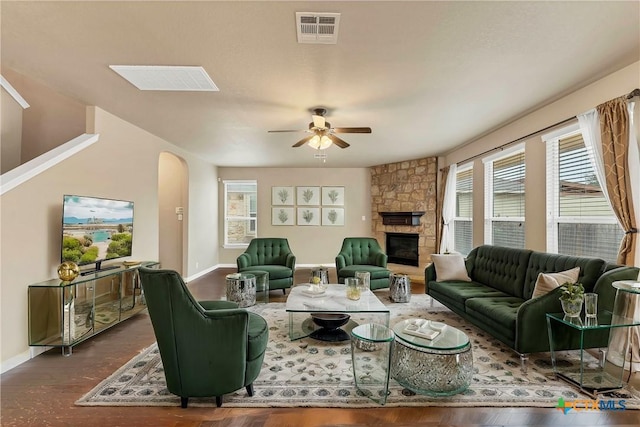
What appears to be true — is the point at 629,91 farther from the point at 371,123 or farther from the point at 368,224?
the point at 368,224

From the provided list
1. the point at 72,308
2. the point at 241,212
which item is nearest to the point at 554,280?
the point at 72,308

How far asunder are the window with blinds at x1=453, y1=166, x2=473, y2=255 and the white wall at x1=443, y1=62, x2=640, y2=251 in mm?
342

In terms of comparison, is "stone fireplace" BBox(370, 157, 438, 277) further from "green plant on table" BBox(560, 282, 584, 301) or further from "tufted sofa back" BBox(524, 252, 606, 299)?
"green plant on table" BBox(560, 282, 584, 301)

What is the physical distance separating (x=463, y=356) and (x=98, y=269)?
12.6 feet

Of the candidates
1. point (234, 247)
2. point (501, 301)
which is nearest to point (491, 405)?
point (501, 301)

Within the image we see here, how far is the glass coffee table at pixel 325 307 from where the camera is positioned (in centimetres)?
285

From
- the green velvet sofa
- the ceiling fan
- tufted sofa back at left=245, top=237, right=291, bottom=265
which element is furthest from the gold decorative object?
the green velvet sofa

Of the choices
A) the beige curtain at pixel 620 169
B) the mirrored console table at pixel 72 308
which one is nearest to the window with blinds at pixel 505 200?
the beige curtain at pixel 620 169

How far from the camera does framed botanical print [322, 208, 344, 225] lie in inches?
307

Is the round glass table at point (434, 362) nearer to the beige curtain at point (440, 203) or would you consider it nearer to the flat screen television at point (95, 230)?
the flat screen television at point (95, 230)

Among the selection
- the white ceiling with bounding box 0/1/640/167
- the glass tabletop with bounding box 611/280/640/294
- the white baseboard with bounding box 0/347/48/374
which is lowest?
the white baseboard with bounding box 0/347/48/374

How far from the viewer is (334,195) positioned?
7.79 metres

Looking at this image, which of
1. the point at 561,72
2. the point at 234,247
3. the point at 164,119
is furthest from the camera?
the point at 234,247

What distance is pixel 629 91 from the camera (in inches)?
104
